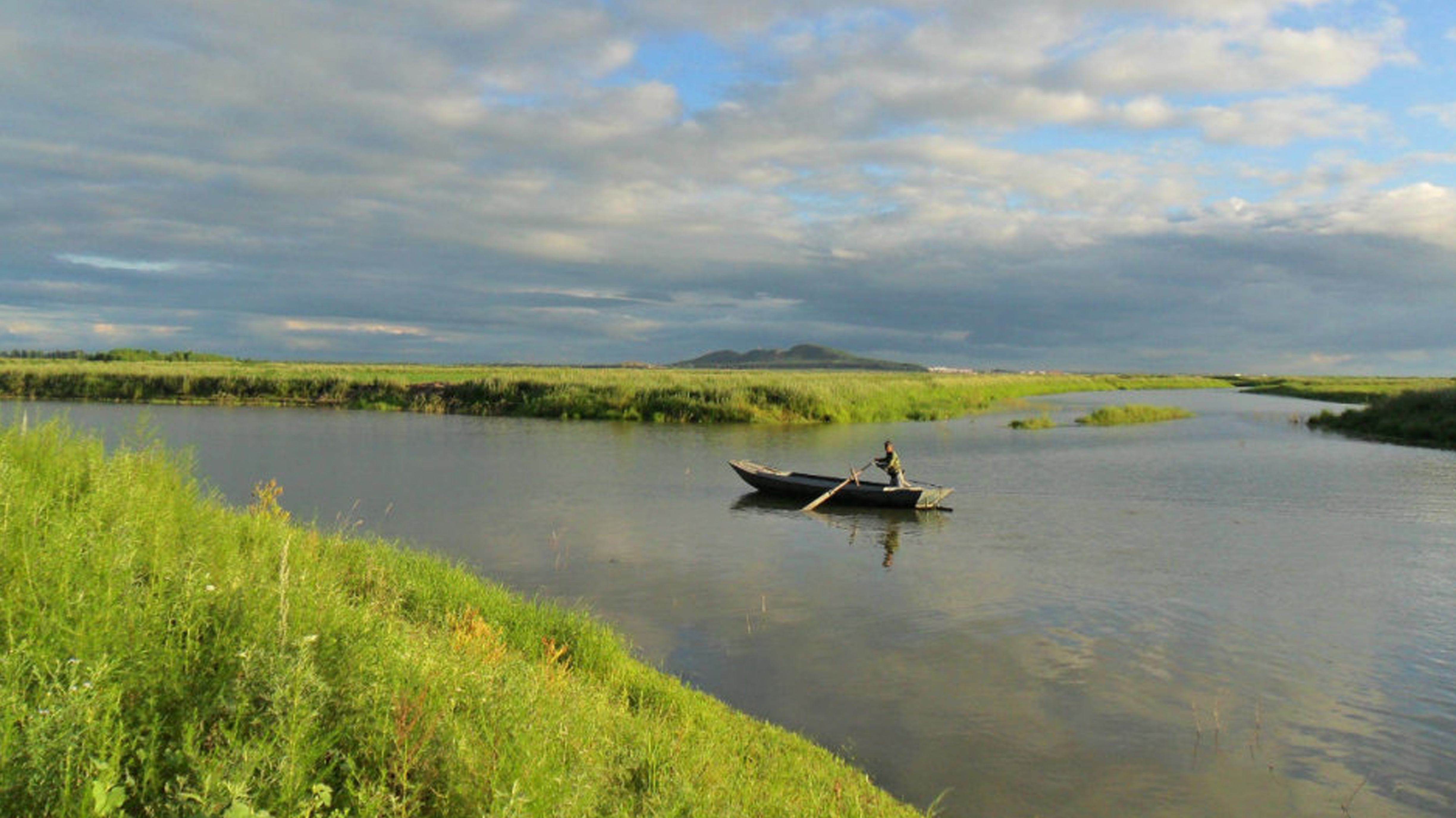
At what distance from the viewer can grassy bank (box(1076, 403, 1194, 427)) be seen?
154 feet

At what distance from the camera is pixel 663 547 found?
1584 cm

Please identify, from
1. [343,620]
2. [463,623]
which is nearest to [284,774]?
[343,620]

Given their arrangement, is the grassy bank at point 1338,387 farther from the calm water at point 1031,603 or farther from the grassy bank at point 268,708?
the grassy bank at point 268,708

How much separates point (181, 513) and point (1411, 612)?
1469 centimetres

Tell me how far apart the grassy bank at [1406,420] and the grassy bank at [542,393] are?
19.0m

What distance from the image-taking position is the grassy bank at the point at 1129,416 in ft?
154

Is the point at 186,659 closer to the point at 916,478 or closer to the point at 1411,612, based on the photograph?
the point at 1411,612

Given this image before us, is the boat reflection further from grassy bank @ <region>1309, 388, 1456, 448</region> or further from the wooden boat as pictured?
grassy bank @ <region>1309, 388, 1456, 448</region>

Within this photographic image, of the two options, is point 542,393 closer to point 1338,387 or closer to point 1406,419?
point 1406,419

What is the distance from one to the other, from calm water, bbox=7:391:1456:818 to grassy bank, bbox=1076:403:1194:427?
57.2ft

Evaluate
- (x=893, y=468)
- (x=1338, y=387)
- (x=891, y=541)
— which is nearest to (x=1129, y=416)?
(x=893, y=468)

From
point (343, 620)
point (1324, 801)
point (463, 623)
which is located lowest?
point (1324, 801)

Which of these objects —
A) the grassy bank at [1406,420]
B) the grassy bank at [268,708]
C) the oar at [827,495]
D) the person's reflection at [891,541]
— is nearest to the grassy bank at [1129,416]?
the grassy bank at [1406,420]

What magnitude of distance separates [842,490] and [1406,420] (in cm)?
3441
